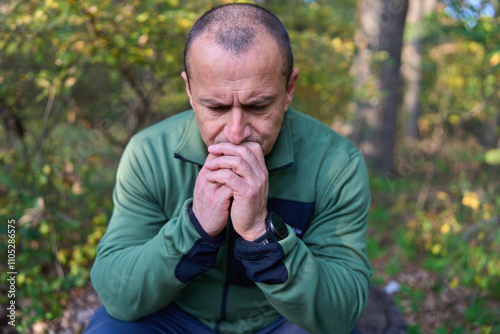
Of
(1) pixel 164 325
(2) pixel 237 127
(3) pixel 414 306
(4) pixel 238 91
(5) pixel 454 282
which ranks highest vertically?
(4) pixel 238 91

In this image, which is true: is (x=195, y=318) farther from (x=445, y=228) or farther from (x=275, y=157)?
(x=445, y=228)

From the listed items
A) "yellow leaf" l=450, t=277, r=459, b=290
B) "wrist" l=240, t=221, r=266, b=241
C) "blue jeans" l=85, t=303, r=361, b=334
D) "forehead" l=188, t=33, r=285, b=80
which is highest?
"forehead" l=188, t=33, r=285, b=80

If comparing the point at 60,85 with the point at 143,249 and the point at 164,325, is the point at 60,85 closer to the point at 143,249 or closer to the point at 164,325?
the point at 143,249

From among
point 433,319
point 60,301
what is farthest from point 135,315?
point 433,319

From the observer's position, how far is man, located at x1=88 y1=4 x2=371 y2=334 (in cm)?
172

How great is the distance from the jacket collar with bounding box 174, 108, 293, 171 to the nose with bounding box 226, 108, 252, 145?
0.26 m

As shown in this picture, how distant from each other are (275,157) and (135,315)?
980mm

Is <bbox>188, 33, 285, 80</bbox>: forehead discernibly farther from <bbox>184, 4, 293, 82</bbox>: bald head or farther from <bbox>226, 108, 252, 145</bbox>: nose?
<bbox>226, 108, 252, 145</bbox>: nose

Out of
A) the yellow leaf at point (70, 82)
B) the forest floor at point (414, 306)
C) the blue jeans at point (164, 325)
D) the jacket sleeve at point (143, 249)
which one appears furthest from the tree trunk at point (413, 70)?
the jacket sleeve at point (143, 249)

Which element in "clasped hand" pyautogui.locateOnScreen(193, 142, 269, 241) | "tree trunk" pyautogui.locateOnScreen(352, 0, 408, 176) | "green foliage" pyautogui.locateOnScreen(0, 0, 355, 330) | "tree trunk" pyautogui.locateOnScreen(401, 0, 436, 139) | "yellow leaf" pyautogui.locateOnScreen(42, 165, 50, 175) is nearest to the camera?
"clasped hand" pyautogui.locateOnScreen(193, 142, 269, 241)

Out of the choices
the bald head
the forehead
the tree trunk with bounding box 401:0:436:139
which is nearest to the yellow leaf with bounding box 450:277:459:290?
the bald head

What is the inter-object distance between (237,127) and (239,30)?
15.8 inches

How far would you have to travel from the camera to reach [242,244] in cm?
172

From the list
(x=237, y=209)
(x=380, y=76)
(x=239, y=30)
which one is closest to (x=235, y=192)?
(x=237, y=209)
